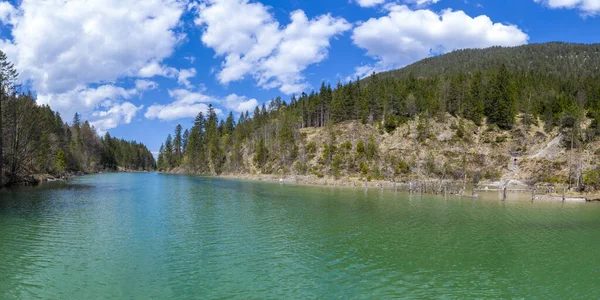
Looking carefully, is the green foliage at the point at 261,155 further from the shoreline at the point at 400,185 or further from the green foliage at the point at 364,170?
the green foliage at the point at 364,170

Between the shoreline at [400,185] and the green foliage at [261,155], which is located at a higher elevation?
the green foliage at [261,155]

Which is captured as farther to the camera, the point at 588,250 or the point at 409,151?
the point at 409,151

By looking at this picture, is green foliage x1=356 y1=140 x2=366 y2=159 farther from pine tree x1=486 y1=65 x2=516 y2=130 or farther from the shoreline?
pine tree x1=486 y1=65 x2=516 y2=130

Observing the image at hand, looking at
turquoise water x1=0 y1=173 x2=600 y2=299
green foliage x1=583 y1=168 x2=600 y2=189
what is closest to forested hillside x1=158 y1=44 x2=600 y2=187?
green foliage x1=583 y1=168 x2=600 y2=189

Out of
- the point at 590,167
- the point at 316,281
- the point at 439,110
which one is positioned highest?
the point at 439,110

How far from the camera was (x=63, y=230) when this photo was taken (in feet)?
105

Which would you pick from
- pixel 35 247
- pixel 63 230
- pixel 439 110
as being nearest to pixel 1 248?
pixel 35 247

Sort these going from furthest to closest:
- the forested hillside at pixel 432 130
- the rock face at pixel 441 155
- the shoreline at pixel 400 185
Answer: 1. the forested hillside at pixel 432 130
2. the rock face at pixel 441 155
3. the shoreline at pixel 400 185

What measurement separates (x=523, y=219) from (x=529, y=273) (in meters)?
24.6

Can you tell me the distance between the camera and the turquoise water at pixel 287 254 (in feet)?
64.3

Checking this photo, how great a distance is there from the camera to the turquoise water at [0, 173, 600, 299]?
1961 centimetres

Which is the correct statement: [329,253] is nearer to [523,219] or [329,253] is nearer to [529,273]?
[529,273]

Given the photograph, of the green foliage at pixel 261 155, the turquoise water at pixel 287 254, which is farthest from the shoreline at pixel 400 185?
the turquoise water at pixel 287 254

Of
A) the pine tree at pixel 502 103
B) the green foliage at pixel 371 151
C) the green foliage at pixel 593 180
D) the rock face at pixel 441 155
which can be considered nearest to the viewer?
the green foliage at pixel 593 180
